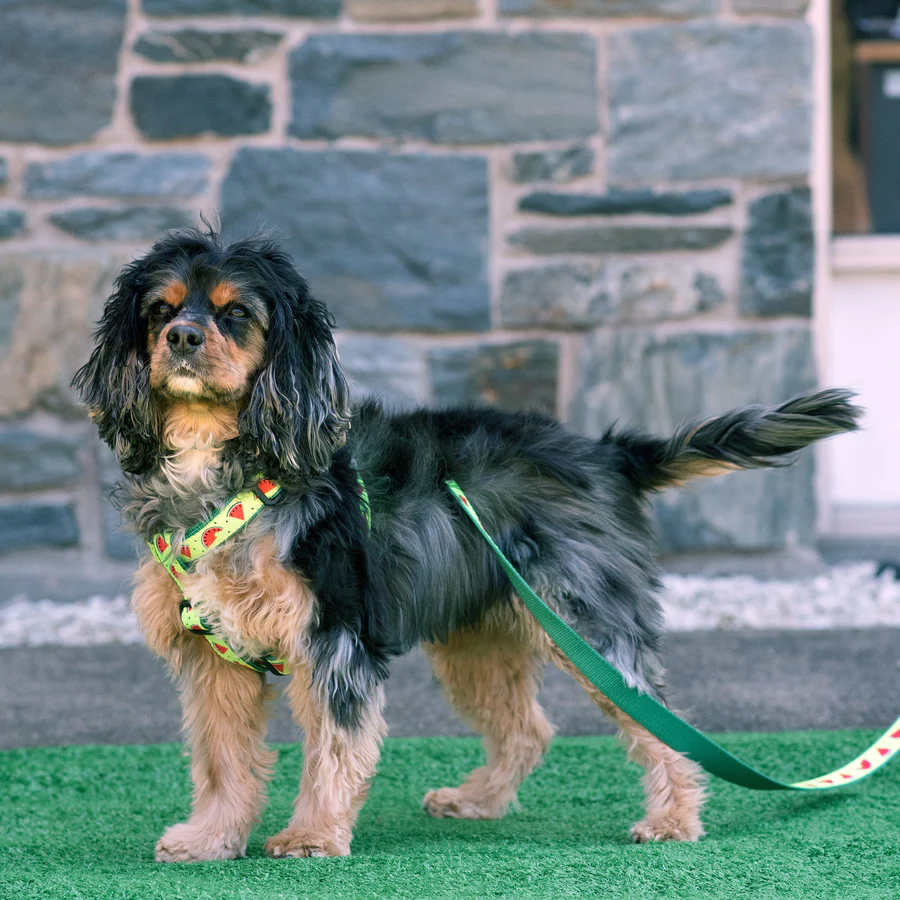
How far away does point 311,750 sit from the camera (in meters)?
3.45

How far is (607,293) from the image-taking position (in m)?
6.89

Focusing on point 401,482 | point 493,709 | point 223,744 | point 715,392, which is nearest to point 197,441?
point 401,482

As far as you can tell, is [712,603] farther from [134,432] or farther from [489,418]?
[134,432]

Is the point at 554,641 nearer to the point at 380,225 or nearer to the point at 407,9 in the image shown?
the point at 380,225

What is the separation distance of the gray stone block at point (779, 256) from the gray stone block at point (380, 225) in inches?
56.6

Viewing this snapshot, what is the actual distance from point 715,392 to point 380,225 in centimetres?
204

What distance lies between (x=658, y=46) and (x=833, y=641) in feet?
10.8

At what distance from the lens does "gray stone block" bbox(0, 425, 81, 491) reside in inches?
270

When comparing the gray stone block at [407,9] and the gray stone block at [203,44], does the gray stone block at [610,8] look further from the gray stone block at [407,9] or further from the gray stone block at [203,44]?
the gray stone block at [203,44]

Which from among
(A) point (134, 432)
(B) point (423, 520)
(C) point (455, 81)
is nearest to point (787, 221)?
(C) point (455, 81)

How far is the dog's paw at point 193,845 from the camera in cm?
347

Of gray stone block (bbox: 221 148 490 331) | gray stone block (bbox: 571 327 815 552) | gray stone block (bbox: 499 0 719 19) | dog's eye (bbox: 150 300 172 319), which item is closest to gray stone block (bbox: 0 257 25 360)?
gray stone block (bbox: 221 148 490 331)

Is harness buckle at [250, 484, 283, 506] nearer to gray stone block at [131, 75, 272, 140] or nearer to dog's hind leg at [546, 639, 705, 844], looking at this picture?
dog's hind leg at [546, 639, 705, 844]

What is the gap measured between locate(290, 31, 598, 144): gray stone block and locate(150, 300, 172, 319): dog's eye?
3634 mm
